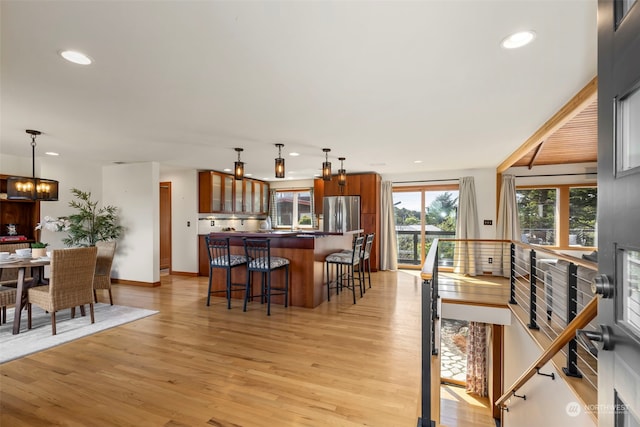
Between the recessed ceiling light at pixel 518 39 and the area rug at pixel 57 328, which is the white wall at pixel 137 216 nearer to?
the area rug at pixel 57 328

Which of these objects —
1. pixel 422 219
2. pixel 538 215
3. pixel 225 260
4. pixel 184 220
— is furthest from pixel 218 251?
pixel 538 215

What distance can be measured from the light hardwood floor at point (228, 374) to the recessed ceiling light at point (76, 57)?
2.42m

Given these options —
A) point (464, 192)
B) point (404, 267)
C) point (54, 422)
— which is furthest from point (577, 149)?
point (54, 422)

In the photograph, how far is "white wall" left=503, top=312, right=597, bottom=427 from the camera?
207 centimetres

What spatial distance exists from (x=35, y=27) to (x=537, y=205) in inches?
314

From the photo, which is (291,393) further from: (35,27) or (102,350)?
(35,27)

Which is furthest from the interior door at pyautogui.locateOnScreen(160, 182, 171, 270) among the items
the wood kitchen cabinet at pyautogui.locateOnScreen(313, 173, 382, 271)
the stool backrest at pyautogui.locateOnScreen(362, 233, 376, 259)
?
the stool backrest at pyautogui.locateOnScreen(362, 233, 376, 259)

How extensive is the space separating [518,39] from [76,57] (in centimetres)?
288

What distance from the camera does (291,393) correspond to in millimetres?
2209

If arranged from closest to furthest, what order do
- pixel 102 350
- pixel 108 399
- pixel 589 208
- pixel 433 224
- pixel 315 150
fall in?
1. pixel 108 399
2. pixel 102 350
3. pixel 315 150
4. pixel 589 208
5. pixel 433 224

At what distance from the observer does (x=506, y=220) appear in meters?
6.31

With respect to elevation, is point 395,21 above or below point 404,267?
above

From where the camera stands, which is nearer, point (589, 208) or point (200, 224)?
point (589, 208)

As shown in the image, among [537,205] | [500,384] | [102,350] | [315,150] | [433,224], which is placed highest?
[315,150]
